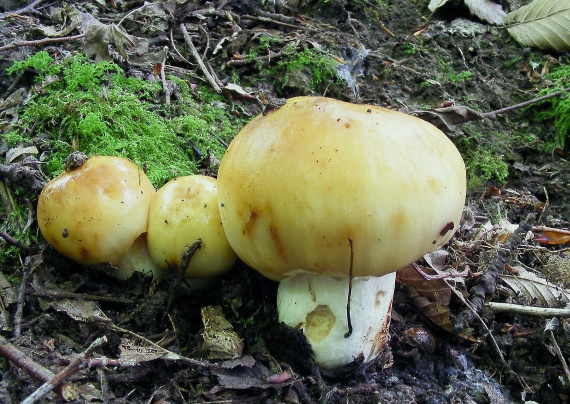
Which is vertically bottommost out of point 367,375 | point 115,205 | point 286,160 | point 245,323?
point 367,375

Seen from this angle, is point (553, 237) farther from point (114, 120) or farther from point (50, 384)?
point (50, 384)

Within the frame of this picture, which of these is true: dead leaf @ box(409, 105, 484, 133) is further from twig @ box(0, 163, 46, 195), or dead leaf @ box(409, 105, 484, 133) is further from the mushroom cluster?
twig @ box(0, 163, 46, 195)

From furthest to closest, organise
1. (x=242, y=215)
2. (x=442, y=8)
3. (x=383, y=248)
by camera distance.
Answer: (x=442, y=8), (x=242, y=215), (x=383, y=248)

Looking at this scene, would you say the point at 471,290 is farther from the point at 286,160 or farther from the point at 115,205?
the point at 115,205

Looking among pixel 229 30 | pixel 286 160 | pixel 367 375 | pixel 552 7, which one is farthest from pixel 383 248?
pixel 552 7

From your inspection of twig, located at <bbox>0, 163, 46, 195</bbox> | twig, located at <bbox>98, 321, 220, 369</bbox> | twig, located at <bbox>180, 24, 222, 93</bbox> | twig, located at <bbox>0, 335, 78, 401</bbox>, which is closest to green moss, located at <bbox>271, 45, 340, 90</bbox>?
twig, located at <bbox>180, 24, 222, 93</bbox>

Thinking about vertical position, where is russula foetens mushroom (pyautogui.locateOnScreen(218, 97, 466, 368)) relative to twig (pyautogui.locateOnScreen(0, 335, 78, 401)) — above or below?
above

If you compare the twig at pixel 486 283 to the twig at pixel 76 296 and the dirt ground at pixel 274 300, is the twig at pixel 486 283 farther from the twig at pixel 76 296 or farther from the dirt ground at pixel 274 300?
the twig at pixel 76 296
